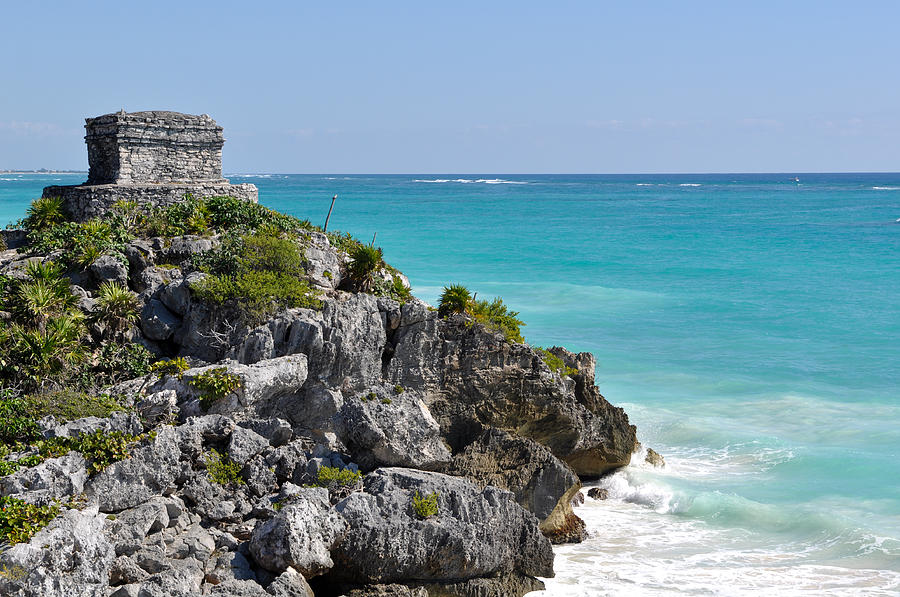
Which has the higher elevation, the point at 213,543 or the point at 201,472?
the point at 201,472

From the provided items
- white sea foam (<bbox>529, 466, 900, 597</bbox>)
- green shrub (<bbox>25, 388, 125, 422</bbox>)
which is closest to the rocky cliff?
green shrub (<bbox>25, 388, 125, 422</bbox>)

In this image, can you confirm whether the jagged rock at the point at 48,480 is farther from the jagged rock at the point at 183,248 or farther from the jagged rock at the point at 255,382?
the jagged rock at the point at 183,248

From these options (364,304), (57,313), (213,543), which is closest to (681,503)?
(364,304)

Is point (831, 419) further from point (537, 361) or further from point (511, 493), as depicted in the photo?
point (511, 493)

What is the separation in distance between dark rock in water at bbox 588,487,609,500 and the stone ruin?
10.8 meters

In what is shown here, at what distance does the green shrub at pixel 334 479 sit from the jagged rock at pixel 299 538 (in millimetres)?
1214

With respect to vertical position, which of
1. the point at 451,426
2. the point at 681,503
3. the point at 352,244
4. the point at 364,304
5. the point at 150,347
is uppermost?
the point at 352,244

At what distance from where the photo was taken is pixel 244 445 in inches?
485

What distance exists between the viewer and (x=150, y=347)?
1492 cm

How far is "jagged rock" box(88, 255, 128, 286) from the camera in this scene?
50.9ft

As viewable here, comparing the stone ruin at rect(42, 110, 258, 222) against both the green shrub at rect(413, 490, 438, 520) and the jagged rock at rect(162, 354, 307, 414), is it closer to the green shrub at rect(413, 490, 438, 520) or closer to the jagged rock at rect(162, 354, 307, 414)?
the jagged rock at rect(162, 354, 307, 414)

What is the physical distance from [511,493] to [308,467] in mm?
3182

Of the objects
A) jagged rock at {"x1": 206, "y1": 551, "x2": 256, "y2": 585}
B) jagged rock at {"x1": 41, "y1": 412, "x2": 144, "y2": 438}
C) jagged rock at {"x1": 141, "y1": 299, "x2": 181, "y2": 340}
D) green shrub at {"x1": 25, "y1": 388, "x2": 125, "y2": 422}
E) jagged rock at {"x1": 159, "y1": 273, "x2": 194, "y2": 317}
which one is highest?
jagged rock at {"x1": 159, "y1": 273, "x2": 194, "y2": 317}

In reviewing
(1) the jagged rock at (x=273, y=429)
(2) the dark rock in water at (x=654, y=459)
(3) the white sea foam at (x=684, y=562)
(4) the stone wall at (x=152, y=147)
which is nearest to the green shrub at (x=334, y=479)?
(1) the jagged rock at (x=273, y=429)
